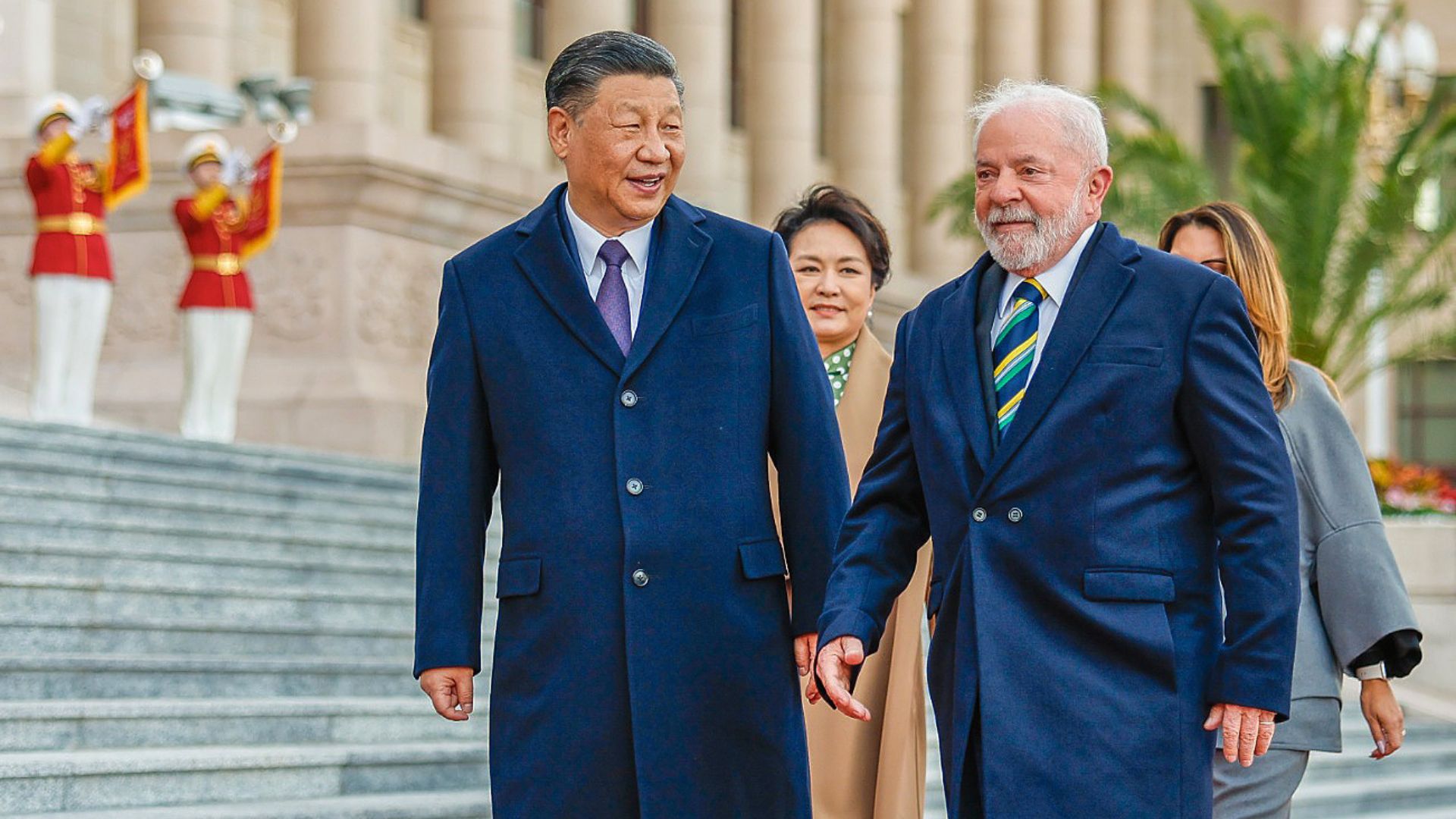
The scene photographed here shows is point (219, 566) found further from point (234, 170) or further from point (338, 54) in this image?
point (338, 54)

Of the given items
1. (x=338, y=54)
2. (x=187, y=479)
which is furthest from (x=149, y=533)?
(x=338, y=54)

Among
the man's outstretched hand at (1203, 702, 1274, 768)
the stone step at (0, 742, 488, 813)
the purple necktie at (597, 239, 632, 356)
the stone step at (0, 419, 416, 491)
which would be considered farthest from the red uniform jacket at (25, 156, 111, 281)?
the man's outstretched hand at (1203, 702, 1274, 768)

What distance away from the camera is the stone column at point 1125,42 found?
→ 1606 inches

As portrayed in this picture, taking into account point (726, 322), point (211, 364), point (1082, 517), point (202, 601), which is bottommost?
point (202, 601)

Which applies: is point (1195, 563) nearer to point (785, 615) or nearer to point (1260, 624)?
point (1260, 624)

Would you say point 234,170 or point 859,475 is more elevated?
point 234,170

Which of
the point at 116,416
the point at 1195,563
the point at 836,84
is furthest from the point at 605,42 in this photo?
the point at 836,84

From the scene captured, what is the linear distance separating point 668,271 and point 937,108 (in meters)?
31.7

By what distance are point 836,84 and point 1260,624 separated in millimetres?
30528

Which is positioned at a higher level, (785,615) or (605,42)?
(605,42)

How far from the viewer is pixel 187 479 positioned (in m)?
11.8

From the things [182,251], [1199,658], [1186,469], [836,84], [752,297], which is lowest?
[1199,658]

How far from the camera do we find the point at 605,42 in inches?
171

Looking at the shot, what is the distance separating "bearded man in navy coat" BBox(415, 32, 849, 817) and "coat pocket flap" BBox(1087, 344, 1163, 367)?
60 cm
